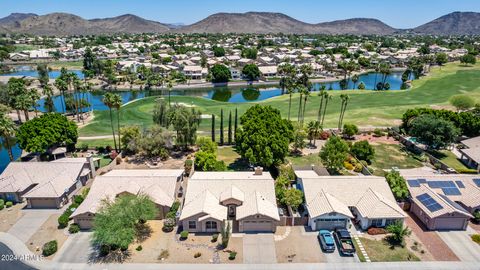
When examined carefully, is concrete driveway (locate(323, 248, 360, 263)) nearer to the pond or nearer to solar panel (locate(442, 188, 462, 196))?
solar panel (locate(442, 188, 462, 196))

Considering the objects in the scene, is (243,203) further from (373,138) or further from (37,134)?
(373,138)

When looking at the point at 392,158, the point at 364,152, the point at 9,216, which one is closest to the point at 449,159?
the point at 392,158

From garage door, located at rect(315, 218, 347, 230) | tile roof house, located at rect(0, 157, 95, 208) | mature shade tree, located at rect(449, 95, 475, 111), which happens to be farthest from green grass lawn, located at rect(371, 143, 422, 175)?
tile roof house, located at rect(0, 157, 95, 208)

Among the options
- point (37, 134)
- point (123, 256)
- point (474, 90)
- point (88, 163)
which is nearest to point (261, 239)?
point (123, 256)

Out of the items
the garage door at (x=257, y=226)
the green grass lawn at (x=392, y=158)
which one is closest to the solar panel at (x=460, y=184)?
the green grass lawn at (x=392, y=158)

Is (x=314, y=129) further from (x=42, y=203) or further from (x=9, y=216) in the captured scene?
(x=9, y=216)

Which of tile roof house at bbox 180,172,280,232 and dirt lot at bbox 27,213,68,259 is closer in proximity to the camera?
dirt lot at bbox 27,213,68,259
